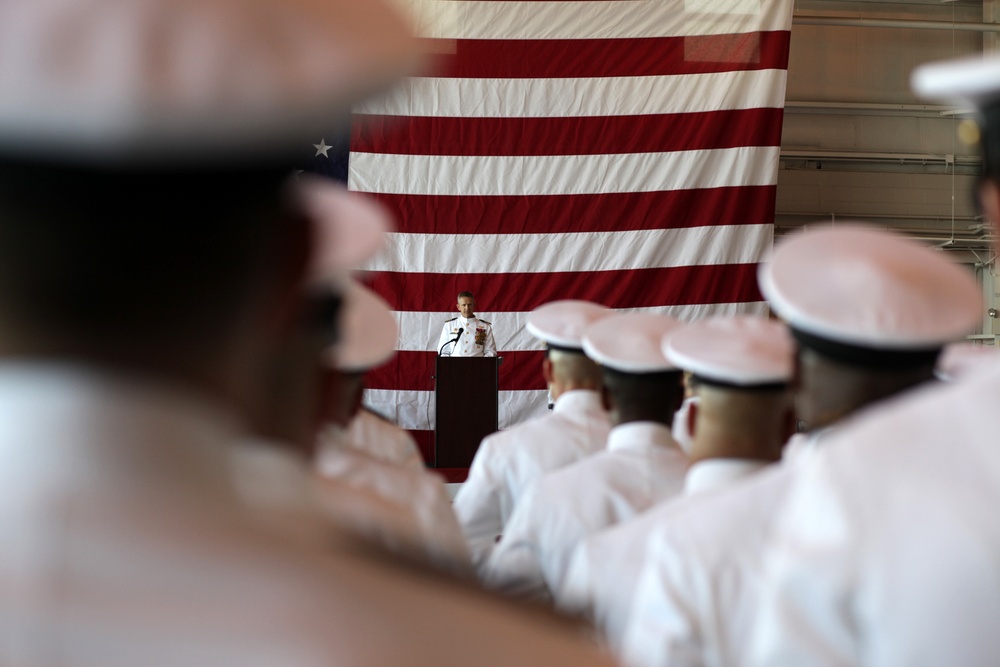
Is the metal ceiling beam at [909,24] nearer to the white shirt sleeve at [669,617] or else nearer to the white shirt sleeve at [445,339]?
the white shirt sleeve at [445,339]

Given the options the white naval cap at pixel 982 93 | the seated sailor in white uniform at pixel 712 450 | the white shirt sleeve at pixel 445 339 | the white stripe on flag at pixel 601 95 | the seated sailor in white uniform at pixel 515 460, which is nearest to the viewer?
the white naval cap at pixel 982 93

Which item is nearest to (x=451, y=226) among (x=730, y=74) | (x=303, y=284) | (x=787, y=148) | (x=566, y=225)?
(x=566, y=225)

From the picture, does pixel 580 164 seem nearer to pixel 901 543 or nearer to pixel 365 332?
pixel 365 332

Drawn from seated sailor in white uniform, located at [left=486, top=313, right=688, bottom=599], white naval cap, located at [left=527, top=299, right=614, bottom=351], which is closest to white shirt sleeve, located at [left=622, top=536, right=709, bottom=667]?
seated sailor in white uniform, located at [left=486, top=313, right=688, bottom=599]

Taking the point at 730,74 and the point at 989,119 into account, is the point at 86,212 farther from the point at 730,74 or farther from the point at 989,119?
the point at 730,74

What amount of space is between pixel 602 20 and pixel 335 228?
6715mm

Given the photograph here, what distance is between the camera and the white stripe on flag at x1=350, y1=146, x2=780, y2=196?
23.8ft

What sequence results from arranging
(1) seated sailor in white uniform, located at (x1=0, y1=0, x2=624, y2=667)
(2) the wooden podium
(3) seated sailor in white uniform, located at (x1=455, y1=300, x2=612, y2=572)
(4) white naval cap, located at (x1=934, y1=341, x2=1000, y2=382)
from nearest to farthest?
(1) seated sailor in white uniform, located at (x1=0, y1=0, x2=624, y2=667), (4) white naval cap, located at (x1=934, y1=341, x2=1000, y2=382), (3) seated sailor in white uniform, located at (x1=455, y1=300, x2=612, y2=572), (2) the wooden podium

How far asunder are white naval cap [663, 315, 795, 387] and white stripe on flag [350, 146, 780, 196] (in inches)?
197

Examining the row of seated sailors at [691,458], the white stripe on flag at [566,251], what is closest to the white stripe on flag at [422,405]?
the white stripe on flag at [566,251]

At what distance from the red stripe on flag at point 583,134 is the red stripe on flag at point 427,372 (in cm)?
127

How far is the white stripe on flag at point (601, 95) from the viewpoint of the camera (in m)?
7.18

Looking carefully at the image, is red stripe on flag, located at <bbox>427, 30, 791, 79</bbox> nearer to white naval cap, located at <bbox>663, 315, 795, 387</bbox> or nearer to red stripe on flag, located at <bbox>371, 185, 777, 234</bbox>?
red stripe on flag, located at <bbox>371, 185, 777, 234</bbox>

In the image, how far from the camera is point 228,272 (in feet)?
1.44
